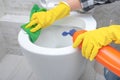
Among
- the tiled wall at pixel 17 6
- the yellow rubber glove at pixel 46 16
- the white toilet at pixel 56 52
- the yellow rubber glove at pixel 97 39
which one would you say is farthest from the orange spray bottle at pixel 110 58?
the tiled wall at pixel 17 6

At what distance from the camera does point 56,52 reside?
816 millimetres

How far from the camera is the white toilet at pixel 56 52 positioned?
0.82m

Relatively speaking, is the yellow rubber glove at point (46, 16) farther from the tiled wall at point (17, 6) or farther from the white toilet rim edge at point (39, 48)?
the tiled wall at point (17, 6)

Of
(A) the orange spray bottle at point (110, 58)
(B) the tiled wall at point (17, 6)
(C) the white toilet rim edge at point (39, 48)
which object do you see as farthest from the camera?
(B) the tiled wall at point (17, 6)

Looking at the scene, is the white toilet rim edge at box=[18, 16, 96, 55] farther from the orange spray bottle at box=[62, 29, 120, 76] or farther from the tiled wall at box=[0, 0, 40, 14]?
the tiled wall at box=[0, 0, 40, 14]

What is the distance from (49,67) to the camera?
872mm

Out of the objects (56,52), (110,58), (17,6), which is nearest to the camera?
(110,58)

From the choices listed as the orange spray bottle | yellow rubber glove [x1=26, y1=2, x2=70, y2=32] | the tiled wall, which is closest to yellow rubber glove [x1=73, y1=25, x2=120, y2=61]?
the orange spray bottle

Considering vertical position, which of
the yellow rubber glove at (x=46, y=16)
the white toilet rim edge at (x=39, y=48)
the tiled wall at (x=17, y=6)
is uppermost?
the yellow rubber glove at (x=46, y=16)

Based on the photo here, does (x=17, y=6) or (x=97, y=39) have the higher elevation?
(x=97, y=39)

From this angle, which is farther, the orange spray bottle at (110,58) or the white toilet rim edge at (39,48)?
the white toilet rim edge at (39,48)

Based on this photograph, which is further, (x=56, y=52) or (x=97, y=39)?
(x=56, y=52)

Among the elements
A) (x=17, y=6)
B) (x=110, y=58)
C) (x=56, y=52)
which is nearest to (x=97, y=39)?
(x=110, y=58)

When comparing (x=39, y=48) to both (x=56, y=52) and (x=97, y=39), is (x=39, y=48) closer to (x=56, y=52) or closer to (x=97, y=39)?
(x=56, y=52)
